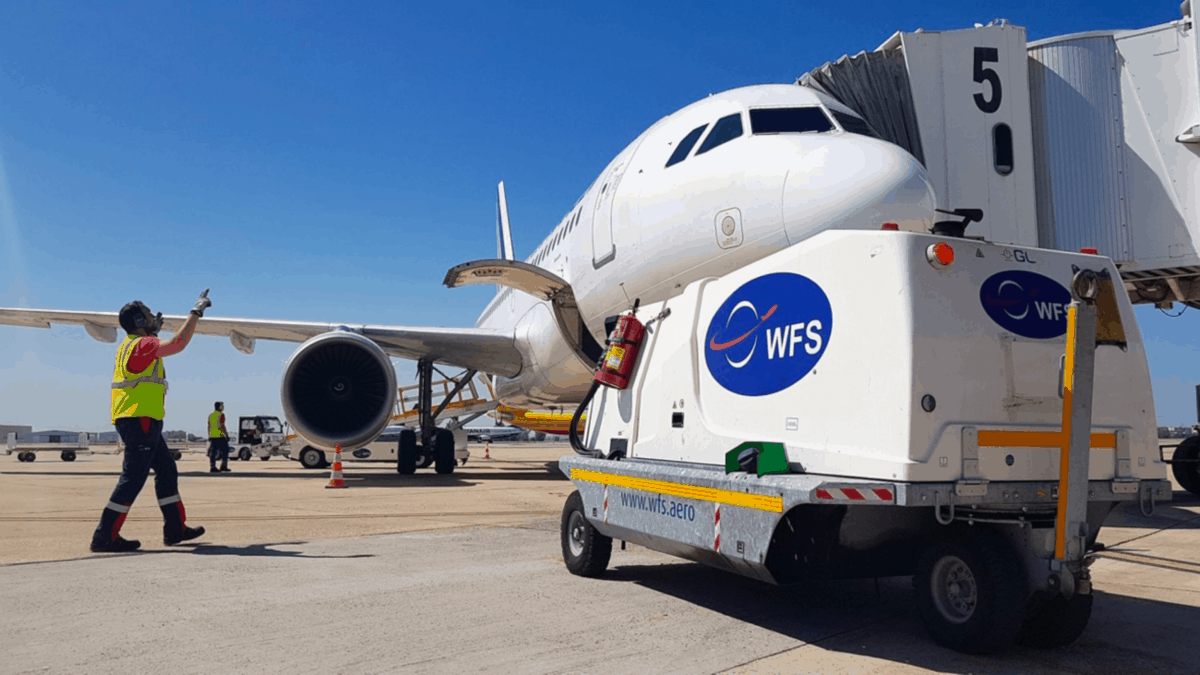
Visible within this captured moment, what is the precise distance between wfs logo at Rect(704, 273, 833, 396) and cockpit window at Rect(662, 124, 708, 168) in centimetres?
302

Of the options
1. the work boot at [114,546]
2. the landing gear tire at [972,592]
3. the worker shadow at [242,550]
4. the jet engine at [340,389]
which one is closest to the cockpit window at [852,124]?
the landing gear tire at [972,592]

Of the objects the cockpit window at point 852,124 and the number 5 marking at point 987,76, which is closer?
the cockpit window at point 852,124

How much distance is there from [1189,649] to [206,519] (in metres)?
8.19

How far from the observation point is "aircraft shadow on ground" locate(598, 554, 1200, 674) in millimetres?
3389

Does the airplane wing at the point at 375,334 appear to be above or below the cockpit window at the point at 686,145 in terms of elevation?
below

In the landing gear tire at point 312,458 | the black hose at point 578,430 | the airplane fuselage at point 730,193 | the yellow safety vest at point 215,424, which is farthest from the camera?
the landing gear tire at point 312,458

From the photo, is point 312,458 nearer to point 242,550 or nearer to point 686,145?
point 242,550

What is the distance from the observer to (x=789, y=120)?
6762mm

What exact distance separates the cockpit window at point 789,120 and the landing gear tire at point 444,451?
11.4m

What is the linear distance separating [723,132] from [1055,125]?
6.08 metres

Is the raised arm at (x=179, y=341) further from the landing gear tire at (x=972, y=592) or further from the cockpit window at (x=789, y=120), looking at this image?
the landing gear tire at (x=972, y=592)

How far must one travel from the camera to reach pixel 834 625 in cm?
412

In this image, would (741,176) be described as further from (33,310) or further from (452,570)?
(33,310)

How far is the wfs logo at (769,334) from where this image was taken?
3.79 metres
